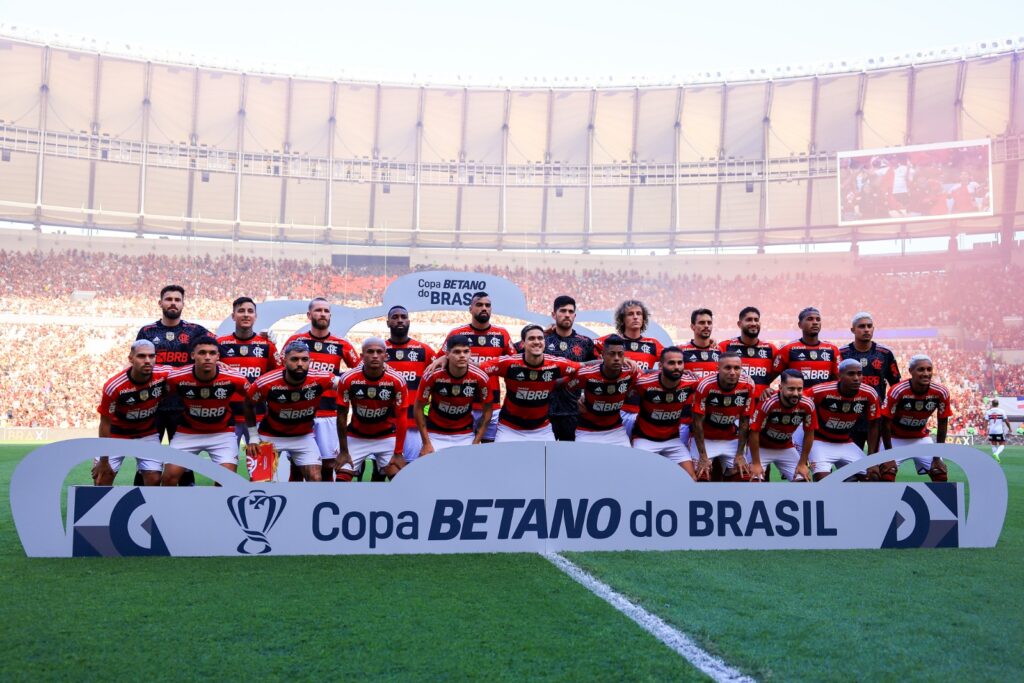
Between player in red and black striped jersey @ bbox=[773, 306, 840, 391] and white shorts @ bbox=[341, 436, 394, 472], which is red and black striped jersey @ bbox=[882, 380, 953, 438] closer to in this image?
player in red and black striped jersey @ bbox=[773, 306, 840, 391]

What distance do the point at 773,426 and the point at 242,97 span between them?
120ft

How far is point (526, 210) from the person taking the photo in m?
41.1

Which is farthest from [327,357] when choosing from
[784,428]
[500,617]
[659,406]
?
[500,617]

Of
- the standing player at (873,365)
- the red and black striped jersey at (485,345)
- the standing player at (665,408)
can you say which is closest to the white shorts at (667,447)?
the standing player at (665,408)

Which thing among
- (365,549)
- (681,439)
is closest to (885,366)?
(681,439)

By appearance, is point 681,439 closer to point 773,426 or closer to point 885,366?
point 773,426

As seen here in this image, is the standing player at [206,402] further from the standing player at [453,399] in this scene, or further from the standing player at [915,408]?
the standing player at [915,408]

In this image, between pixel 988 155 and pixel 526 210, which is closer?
pixel 988 155

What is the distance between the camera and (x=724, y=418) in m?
7.63

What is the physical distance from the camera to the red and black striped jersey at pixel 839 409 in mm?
7555

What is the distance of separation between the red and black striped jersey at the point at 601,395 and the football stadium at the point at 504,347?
38 millimetres

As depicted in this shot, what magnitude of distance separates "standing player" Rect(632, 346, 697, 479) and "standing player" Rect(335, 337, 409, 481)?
218 cm

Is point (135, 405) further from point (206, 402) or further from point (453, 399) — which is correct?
point (453, 399)

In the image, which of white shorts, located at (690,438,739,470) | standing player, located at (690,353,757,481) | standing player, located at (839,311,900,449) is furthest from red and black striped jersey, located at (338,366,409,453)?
standing player, located at (839,311,900,449)
